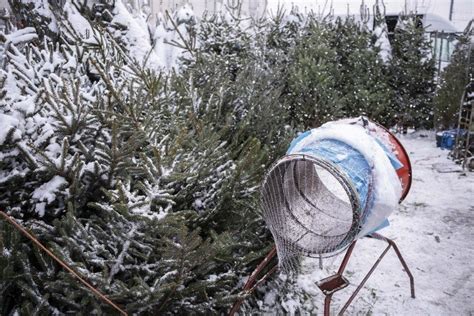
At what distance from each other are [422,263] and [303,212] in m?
2.36

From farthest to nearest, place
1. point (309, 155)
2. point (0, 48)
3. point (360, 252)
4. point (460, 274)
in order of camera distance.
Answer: point (360, 252) → point (460, 274) → point (0, 48) → point (309, 155)

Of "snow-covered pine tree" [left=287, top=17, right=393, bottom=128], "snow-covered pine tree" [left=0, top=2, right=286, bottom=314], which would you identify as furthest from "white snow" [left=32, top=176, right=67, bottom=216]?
"snow-covered pine tree" [left=287, top=17, right=393, bottom=128]

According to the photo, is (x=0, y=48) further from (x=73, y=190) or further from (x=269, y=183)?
(x=269, y=183)

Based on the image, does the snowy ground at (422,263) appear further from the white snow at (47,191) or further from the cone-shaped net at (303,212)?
the white snow at (47,191)

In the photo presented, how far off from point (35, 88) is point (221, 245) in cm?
171

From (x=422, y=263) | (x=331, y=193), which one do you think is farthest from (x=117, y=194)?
(x=422, y=263)

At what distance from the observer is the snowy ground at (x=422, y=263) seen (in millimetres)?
3621

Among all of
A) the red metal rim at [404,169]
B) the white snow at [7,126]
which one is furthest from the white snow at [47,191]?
the red metal rim at [404,169]

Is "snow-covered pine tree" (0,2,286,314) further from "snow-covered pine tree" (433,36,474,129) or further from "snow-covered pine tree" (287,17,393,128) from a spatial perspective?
"snow-covered pine tree" (433,36,474,129)

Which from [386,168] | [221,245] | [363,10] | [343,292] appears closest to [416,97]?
[363,10]

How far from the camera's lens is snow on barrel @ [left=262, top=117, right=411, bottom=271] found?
224 centimetres

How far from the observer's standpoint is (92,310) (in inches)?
81.9

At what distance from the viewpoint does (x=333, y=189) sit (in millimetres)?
3203

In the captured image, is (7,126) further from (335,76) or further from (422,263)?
(335,76)
